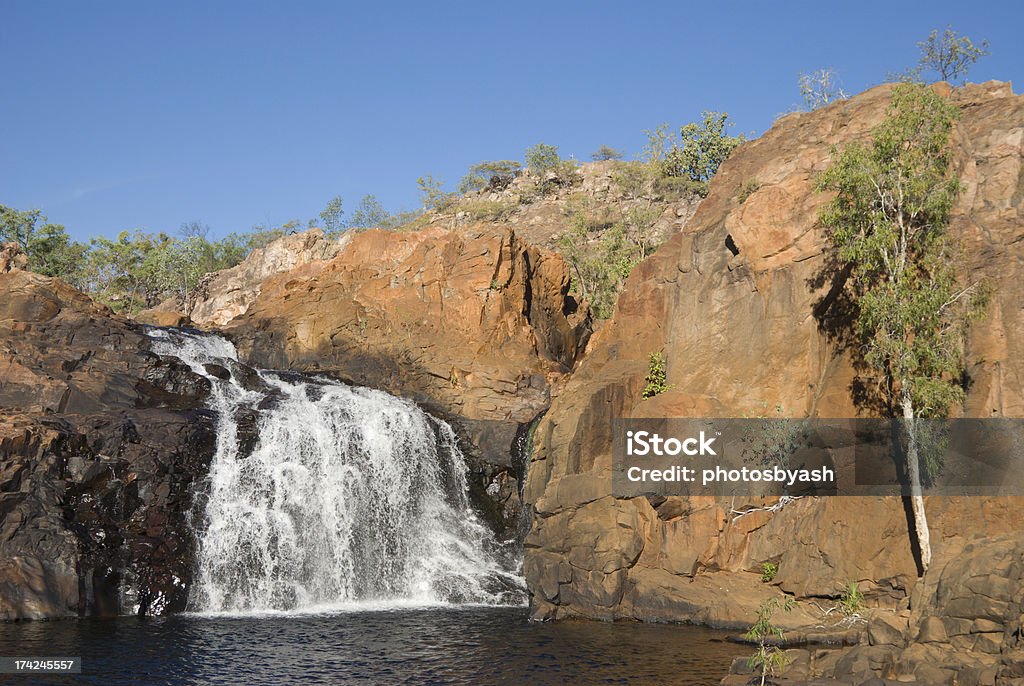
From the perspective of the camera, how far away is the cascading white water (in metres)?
34.9

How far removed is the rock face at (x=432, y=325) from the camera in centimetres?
4872

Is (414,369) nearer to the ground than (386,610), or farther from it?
farther from it

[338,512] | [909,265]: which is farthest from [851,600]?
[338,512]

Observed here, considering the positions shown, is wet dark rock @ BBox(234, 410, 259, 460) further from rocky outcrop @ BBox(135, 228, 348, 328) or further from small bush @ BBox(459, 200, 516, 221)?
small bush @ BBox(459, 200, 516, 221)

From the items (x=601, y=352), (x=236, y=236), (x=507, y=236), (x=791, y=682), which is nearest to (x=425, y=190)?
(x=236, y=236)

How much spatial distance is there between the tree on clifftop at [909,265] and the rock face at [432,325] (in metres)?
20.3

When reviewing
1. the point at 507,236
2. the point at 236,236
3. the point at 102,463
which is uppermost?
the point at 236,236

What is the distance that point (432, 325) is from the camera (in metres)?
51.9

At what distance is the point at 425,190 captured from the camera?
417ft

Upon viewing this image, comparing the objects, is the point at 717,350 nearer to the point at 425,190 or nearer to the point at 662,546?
the point at 662,546

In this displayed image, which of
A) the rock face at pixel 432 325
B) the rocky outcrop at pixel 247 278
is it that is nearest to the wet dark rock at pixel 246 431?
the rock face at pixel 432 325

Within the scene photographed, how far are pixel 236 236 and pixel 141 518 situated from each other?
97.9 metres

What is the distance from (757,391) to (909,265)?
679 centimetres

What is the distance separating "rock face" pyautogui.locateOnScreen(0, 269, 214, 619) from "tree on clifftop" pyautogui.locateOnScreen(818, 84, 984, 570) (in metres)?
26.4
